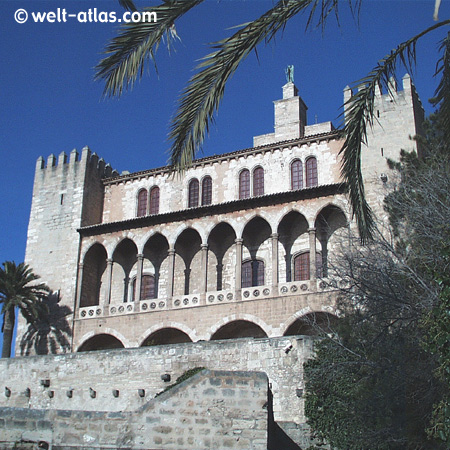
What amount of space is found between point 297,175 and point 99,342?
12.3m

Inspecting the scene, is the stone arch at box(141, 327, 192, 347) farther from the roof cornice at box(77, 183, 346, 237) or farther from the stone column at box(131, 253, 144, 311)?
the roof cornice at box(77, 183, 346, 237)

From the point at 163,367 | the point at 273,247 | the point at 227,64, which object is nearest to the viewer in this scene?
the point at 227,64

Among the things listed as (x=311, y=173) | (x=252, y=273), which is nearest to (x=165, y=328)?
(x=252, y=273)

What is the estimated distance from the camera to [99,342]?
32.4 meters

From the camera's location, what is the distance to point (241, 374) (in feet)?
40.0

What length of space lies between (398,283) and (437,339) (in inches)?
278

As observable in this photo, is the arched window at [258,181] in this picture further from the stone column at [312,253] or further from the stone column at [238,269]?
the stone column at [312,253]

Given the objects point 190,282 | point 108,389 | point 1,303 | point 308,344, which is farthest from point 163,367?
point 1,303

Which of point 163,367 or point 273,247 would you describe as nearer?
Result: point 163,367

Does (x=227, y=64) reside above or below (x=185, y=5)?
below

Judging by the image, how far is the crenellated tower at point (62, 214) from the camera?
3354cm

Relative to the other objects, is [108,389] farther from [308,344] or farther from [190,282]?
[190,282]

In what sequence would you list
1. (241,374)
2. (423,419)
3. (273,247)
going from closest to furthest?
(241,374), (423,419), (273,247)

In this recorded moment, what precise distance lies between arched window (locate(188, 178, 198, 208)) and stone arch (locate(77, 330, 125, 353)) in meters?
7.66
